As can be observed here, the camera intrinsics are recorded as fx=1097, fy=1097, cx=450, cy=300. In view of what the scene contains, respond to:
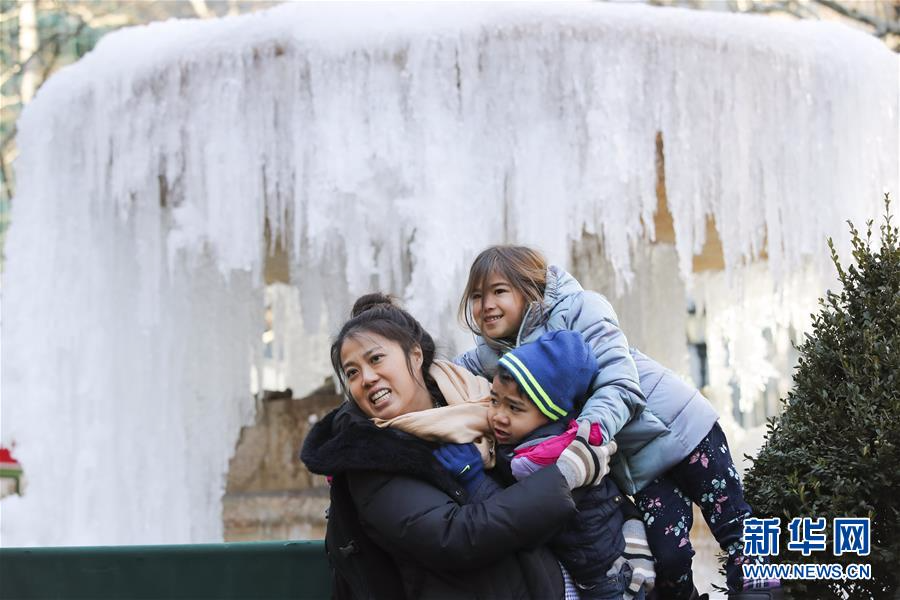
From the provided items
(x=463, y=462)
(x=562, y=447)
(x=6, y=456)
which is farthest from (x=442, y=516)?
(x=6, y=456)

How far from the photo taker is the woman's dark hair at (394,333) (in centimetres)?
278

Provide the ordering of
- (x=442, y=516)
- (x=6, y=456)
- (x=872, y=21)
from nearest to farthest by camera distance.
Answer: (x=442, y=516) < (x=6, y=456) < (x=872, y=21)

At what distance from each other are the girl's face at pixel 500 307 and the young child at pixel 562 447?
313 millimetres

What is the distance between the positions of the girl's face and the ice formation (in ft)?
11.9

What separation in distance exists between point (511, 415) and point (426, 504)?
1.13ft

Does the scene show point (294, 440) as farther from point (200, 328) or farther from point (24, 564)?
point (24, 564)

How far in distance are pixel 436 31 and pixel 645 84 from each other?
139 centimetres

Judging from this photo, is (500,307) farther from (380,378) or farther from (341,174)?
(341,174)

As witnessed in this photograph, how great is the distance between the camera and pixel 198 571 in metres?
3.58

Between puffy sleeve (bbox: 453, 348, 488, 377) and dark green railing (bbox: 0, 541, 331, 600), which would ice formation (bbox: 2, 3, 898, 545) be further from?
puffy sleeve (bbox: 453, 348, 488, 377)

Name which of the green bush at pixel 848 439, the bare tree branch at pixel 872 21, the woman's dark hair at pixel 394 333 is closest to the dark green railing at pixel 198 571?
the woman's dark hair at pixel 394 333

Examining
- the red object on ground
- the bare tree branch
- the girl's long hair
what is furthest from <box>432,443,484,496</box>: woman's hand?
the bare tree branch

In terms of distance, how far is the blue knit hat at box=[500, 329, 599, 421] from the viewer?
2.64 meters

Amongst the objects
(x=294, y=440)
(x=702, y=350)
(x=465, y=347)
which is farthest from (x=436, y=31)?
(x=702, y=350)
